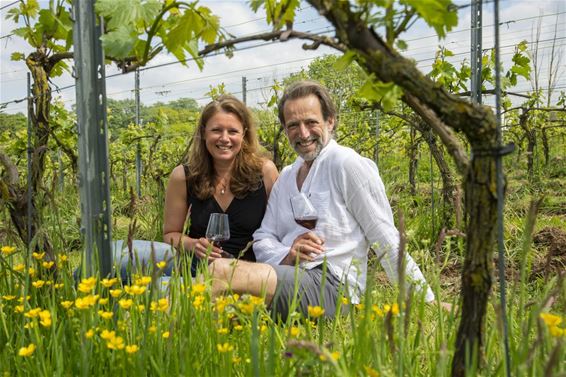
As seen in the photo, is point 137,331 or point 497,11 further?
point 137,331

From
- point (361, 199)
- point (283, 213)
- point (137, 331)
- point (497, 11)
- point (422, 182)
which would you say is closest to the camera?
point (497, 11)

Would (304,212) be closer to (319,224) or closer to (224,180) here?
(319,224)

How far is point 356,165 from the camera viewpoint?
2.35m

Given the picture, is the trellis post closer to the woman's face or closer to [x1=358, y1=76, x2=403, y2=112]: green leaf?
[x1=358, y1=76, x2=403, y2=112]: green leaf

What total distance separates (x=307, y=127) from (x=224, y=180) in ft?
2.23

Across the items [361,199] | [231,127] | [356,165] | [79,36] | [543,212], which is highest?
[79,36]

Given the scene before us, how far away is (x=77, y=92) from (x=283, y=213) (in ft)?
3.77

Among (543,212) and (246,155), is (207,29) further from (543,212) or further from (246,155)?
(543,212)

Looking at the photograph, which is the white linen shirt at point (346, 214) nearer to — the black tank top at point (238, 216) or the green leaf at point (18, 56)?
the black tank top at point (238, 216)

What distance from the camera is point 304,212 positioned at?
7.85ft

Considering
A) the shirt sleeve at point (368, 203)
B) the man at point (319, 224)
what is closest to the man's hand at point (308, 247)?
the man at point (319, 224)

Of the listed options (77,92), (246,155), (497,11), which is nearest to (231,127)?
(246,155)

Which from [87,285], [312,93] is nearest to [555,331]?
[87,285]

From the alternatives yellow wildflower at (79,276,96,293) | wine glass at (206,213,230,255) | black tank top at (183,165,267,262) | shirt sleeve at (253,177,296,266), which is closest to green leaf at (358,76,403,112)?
yellow wildflower at (79,276,96,293)
